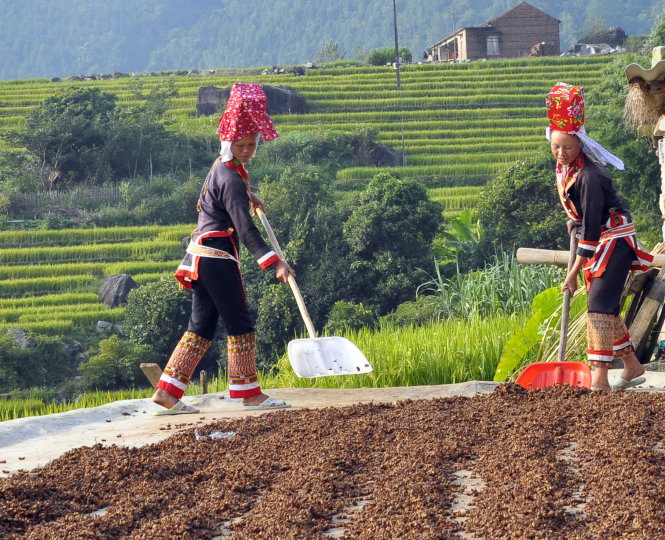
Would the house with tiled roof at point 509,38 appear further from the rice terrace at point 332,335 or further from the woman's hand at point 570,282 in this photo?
the woman's hand at point 570,282

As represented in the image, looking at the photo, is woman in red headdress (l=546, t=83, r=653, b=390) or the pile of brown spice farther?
woman in red headdress (l=546, t=83, r=653, b=390)

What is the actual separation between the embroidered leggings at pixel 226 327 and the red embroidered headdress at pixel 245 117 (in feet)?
2.17

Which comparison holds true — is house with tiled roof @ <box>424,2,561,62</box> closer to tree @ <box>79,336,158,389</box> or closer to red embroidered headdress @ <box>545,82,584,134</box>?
tree @ <box>79,336,158,389</box>

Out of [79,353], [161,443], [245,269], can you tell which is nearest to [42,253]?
[79,353]

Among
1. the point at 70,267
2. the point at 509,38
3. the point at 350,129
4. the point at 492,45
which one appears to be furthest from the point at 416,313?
the point at 509,38

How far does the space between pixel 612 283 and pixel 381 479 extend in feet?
6.52

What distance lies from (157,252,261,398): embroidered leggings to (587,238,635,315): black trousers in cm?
173

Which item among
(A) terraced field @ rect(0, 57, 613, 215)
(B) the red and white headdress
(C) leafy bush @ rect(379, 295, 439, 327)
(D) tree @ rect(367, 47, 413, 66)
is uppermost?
(D) tree @ rect(367, 47, 413, 66)

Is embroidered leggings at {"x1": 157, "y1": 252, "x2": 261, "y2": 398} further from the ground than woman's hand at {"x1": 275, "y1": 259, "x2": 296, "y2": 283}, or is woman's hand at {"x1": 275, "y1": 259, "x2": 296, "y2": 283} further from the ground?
woman's hand at {"x1": 275, "y1": 259, "x2": 296, "y2": 283}

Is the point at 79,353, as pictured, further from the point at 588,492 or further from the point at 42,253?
the point at 588,492

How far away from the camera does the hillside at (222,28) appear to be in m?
161

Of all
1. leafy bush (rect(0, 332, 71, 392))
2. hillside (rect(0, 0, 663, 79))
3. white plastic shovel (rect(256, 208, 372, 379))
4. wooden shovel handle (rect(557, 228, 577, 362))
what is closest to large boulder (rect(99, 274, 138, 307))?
leafy bush (rect(0, 332, 71, 392))

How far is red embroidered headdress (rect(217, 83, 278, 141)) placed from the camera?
5316mm

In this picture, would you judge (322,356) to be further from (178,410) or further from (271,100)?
(271,100)
